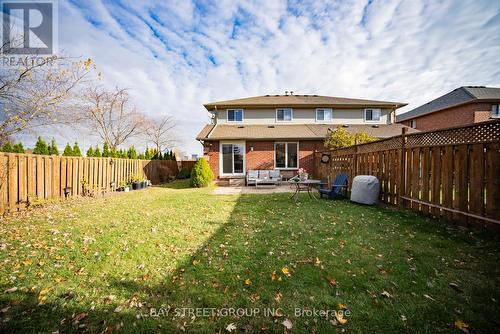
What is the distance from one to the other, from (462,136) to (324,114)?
44.1 ft

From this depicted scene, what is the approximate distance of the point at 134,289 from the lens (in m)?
2.51

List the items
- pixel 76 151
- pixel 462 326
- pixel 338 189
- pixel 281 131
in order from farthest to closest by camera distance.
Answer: pixel 281 131, pixel 76 151, pixel 338 189, pixel 462 326

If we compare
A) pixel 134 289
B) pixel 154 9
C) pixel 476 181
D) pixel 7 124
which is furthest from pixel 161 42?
pixel 476 181

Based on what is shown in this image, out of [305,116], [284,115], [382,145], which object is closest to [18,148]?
[382,145]

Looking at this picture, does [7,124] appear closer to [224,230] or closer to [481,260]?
[224,230]

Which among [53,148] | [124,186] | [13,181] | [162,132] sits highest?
[162,132]

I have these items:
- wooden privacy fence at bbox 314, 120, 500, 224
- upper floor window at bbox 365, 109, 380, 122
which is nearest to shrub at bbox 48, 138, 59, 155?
wooden privacy fence at bbox 314, 120, 500, 224

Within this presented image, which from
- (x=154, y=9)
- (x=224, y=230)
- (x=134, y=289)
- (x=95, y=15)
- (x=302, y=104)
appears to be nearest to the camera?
(x=134, y=289)

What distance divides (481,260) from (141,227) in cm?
633

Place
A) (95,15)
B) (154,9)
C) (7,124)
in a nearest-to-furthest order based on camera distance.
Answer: (7,124), (95,15), (154,9)

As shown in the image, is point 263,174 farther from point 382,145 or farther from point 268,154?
point 382,145

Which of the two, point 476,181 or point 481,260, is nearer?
point 481,260

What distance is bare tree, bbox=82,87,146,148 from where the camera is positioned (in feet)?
74.3

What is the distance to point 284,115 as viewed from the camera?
1692cm
